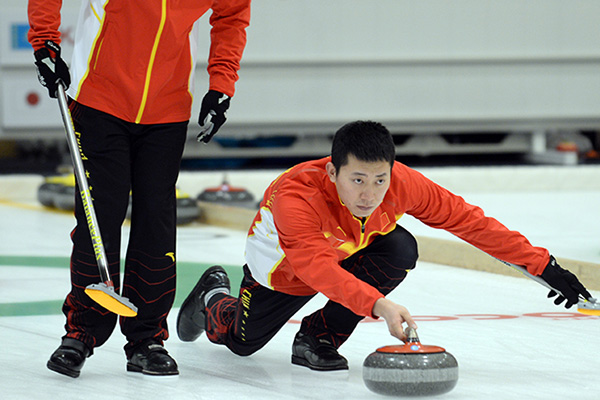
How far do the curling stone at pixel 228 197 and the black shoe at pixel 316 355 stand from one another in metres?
3.45

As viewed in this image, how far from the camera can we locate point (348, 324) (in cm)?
220

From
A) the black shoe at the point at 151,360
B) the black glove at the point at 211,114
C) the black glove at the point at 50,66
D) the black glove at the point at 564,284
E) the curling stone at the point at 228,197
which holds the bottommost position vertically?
the curling stone at the point at 228,197

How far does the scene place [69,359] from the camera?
206 cm

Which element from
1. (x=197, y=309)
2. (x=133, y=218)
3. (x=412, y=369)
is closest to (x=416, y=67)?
(x=197, y=309)

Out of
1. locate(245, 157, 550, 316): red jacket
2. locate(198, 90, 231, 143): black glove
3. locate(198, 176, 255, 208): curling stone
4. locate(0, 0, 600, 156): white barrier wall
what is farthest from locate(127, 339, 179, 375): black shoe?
locate(0, 0, 600, 156): white barrier wall

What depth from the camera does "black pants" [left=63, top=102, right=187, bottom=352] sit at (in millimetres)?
2098

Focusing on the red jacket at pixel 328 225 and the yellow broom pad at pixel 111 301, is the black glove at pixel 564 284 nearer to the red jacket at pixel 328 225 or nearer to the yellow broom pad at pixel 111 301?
the red jacket at pixel 328 225

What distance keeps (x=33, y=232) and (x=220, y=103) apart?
2.90m

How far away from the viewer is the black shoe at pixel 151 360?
2.08m

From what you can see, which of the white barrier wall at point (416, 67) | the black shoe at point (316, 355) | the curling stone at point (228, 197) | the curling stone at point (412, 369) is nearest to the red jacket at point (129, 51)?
the black shoe at point (316, 355)

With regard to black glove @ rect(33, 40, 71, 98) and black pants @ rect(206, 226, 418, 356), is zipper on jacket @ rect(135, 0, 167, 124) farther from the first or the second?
black pants @ rect(206, 226, 418, 356)

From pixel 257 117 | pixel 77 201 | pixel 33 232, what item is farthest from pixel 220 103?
pixel 257 117

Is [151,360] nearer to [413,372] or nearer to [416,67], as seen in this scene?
[413,372]

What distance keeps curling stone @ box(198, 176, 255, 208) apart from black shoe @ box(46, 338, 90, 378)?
3.56 metres
